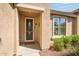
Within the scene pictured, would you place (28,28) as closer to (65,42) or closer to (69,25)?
(65,42)

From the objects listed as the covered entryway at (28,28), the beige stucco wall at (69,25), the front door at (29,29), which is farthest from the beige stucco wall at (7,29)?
the beige stucco wall at (69,25)

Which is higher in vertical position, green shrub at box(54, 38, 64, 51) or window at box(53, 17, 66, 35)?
window at box(53, 17, 66, 35)

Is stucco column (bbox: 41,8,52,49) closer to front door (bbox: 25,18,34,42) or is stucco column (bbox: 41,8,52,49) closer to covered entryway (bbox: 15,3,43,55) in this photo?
covered entryway (bbox: 15,3,43,55)

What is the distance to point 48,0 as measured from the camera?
5.55 metres

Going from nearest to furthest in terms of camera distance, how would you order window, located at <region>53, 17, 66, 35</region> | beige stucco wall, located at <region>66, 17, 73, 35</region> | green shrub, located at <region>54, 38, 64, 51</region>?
green shrub, located at <region>54, 38, 64, 51</region>
window, located at <region>53, 17, 66, 35</region>
beige stucco wall, located at <region>66, 17, 73, 35</region>

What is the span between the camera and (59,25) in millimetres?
12695

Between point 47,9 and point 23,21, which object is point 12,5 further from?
point 23,21

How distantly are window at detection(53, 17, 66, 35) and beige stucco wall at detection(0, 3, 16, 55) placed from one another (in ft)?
17.7

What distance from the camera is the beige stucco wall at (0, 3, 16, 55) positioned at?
686cm

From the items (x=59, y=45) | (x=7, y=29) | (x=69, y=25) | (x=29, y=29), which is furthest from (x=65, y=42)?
(x=7, y=29)

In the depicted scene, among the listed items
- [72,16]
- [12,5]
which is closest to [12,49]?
[12,5]

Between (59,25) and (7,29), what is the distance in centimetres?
641

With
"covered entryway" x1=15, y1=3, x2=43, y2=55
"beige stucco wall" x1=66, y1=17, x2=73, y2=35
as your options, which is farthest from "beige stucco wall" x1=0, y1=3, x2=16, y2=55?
"beige stucco wall" x1=66, y1=17, x2=73, y2=35

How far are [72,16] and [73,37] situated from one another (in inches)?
147
